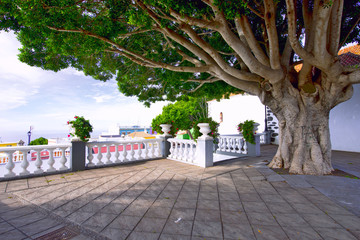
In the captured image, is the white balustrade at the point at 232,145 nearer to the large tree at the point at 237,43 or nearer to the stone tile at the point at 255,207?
the large tree at the point at 237,43

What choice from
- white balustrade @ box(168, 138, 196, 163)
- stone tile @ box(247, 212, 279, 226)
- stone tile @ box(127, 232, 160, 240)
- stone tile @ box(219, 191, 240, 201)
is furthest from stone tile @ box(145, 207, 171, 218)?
white balustrade @ box(168, 138, 196, 163)

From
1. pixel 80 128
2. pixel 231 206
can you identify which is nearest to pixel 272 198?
pixel 231 206

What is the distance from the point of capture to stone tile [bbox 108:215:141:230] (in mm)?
2266

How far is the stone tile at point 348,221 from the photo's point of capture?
87.0 inches

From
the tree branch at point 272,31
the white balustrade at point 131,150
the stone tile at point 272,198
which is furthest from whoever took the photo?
the white balustrade at point 131,150

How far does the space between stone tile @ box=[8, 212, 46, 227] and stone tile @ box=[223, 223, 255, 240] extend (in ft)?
8.79

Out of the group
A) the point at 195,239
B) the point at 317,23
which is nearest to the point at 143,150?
the point at 195,239

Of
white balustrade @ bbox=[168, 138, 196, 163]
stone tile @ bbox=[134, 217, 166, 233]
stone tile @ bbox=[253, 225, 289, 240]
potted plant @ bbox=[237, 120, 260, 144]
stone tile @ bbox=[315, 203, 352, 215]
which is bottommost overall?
stone tile @ bbox=[134, 217, 166, 233]

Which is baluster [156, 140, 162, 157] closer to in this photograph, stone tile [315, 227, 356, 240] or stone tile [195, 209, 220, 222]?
stone tile [195, 209, 220, 222]

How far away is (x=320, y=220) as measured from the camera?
2377 millimetres

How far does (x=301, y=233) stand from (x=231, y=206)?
986 millimetres

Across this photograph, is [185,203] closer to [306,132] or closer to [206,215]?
[206,215]

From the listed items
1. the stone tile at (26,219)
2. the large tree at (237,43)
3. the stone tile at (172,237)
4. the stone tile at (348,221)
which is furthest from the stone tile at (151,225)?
the large tree at (237,43)

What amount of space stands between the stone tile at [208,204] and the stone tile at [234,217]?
21cm
